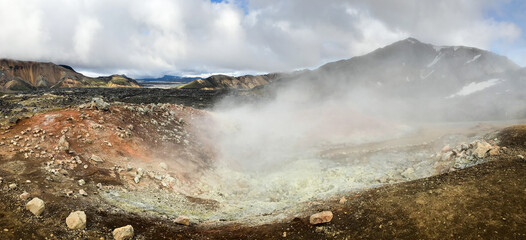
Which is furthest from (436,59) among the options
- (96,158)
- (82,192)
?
(82,192)

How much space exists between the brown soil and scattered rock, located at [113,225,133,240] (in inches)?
12.6

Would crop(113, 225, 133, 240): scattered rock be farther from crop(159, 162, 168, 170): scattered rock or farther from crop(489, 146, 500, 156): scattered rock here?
crop(489, 146, 500, 156): scattered rock

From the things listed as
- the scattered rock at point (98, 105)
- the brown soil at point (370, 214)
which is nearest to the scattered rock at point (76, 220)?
the brown soil at point (370, 214)

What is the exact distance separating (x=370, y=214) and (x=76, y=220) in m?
11.7

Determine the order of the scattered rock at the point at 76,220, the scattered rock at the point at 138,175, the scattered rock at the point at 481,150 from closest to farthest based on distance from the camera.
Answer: the scattered rock at the point at 76,220 → the scattered rock at the point at 138,175 → the scattered rock at the point at 481,150

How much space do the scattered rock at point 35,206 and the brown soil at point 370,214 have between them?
202 mm

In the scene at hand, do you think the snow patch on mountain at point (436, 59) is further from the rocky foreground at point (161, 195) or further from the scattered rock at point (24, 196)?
the scattered rock at point (24, 196)

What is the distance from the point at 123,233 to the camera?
9547 mm

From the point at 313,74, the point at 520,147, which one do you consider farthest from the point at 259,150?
the point at 313,74

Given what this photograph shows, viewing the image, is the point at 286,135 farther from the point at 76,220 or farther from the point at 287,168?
the point at 76,220

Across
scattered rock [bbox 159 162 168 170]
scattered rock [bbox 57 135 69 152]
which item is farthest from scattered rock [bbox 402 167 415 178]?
scattered rock [bbox 57 135 69 152]

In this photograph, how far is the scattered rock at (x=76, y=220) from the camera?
30.5ft

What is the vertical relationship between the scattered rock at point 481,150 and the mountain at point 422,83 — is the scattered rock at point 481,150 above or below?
below

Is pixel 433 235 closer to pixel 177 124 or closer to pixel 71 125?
pixel 71 125
